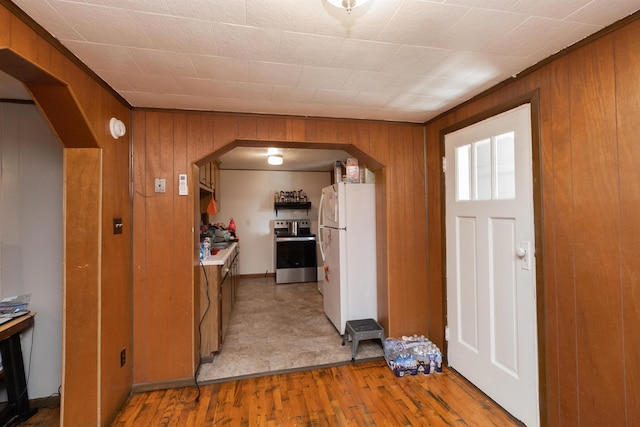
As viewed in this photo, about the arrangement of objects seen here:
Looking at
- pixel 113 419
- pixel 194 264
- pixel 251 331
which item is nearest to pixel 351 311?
pixel 251 331

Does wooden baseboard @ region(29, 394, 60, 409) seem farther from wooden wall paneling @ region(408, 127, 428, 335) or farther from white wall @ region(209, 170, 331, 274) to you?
white wall @ region(209, 170, 331, 274)

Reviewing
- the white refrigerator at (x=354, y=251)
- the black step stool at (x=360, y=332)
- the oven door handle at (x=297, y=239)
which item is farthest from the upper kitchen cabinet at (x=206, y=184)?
the black step stool at (x=360, y=332)

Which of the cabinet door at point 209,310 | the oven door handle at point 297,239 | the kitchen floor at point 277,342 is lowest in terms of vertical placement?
the kitchen floor at point 277,342

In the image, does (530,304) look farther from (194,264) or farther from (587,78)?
(194,264)

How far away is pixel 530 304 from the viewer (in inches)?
68.6

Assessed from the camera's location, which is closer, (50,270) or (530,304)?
(530,304)

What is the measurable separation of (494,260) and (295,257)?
3922 mm

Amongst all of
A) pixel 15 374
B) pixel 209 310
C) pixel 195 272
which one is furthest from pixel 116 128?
pixel 15 374

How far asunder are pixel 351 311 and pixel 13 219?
2820mm

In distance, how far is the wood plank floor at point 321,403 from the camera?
6.04 feet

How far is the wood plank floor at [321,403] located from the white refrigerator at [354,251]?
0.69 meters

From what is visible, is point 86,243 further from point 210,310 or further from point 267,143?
point 267,143

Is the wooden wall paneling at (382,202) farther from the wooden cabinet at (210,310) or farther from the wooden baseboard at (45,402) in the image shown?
the wooden baseboard at (45,402)

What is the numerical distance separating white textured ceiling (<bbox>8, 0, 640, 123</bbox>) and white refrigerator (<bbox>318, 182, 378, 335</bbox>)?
111 centimetres
